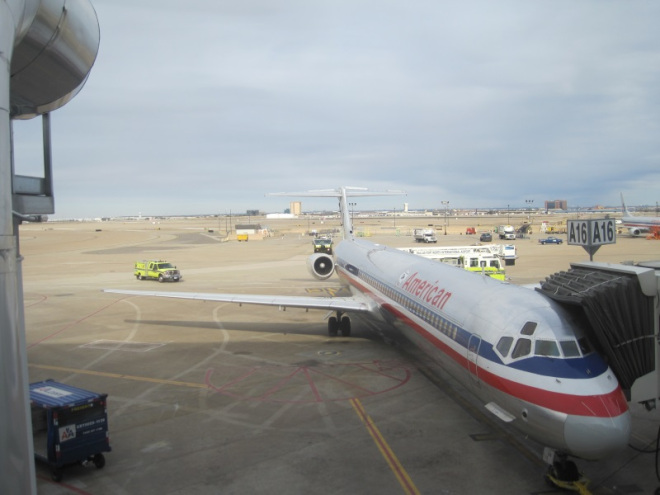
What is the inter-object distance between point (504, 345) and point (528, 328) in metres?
0.56

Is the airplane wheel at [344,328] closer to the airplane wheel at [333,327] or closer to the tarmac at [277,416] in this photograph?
the airplane wheel at [333,327]

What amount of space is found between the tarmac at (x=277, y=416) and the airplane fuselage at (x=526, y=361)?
1482mm

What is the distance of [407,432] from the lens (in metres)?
12.0

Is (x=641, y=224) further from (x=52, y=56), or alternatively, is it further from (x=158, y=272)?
(x=52, y=56)

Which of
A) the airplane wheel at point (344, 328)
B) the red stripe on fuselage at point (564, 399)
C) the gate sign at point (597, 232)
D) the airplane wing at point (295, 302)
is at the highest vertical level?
the gate sign at point (597, 232)

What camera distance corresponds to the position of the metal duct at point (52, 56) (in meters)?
6.34

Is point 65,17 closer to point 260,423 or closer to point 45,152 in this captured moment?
point 45,152

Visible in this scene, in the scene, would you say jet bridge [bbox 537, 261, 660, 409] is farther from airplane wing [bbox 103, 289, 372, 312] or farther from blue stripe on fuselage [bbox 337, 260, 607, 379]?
airplane wing [bbox 103, 289, 372, 312]

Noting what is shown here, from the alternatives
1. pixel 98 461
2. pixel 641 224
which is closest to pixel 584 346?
pixel 98 461

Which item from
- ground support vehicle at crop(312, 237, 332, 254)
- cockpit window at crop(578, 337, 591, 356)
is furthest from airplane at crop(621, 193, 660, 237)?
cockpit window at crop(578, 337, 591, 356)

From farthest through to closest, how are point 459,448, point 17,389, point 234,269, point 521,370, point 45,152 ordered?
point 234,269 → point 459,448 → point 521,370 → point 45,152 → point 17,389

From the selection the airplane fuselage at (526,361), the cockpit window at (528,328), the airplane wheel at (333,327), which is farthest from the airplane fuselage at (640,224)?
the cockpit window at (528,328)

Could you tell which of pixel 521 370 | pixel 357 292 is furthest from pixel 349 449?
pixel 357 292

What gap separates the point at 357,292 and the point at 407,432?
37.9 feet
